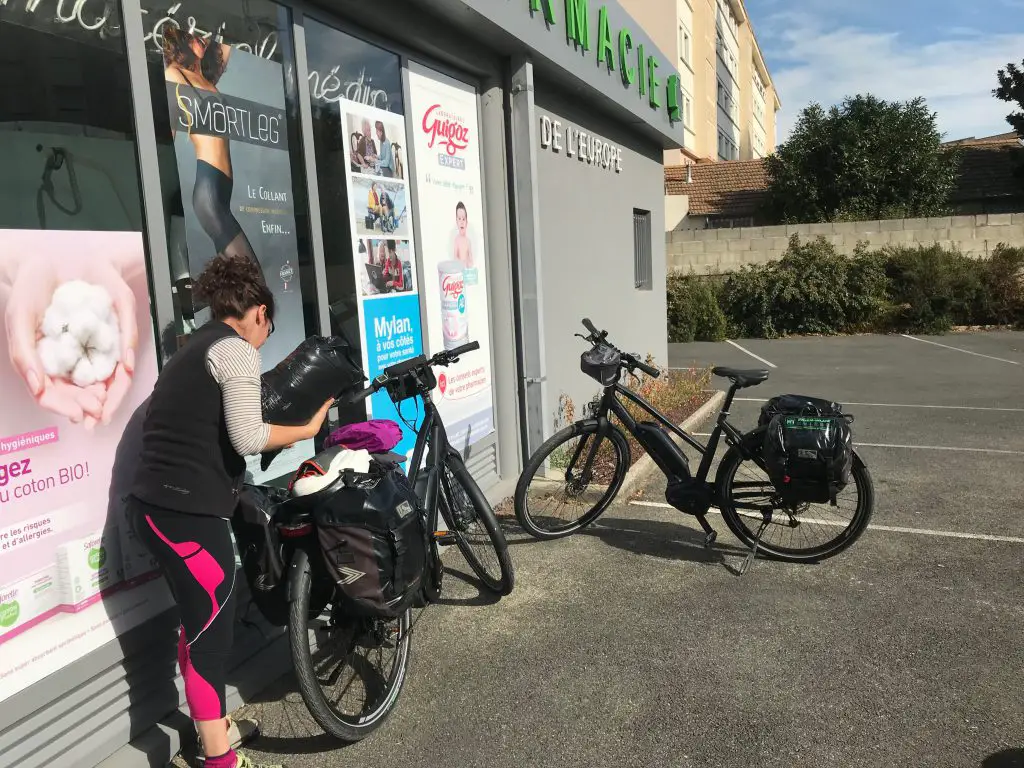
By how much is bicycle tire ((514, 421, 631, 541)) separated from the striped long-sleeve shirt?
2588 mm

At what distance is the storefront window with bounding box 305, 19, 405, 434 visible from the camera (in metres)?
4.26

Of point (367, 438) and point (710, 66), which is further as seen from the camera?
point (710, 66)

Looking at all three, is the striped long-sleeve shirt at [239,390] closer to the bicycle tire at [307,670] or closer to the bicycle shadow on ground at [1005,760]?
the bicycle tire at [307,670]

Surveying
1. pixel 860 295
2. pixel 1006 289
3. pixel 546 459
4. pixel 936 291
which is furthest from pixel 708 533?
pixel 1006 289

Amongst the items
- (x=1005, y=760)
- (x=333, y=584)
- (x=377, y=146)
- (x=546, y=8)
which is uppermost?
(x=546, y=8)

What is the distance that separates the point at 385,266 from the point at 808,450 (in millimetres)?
2675

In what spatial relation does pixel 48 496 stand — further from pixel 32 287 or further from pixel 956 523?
pixel 956 523

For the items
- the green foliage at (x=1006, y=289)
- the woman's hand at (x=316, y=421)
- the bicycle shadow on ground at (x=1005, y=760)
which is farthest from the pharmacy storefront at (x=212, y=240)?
the green foliage at (x=1006, y=289)

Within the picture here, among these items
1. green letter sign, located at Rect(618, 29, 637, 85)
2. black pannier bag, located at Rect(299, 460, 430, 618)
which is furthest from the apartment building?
black pannier bag, located at Rect(299, 460, 430, 618)

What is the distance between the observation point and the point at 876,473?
644cm

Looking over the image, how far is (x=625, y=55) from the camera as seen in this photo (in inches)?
319

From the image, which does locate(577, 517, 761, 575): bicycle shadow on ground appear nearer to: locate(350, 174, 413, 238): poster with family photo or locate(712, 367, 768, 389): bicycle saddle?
locate(712, 367, 768, 389): bicycle saddle

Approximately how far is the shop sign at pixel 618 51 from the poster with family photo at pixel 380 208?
203 centimetres

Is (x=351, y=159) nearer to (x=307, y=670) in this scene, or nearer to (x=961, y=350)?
(x=307, y=670)
